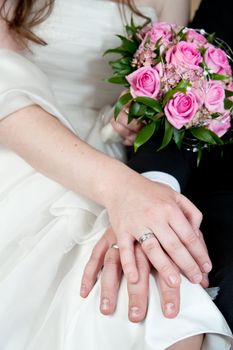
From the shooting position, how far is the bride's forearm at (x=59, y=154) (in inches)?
37.6

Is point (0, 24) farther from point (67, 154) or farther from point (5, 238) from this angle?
point (5, 238)

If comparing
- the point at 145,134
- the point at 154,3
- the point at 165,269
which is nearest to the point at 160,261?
the point at 165,269

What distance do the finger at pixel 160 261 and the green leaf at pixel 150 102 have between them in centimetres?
33

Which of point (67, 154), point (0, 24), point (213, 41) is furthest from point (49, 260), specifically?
point (213, 41)

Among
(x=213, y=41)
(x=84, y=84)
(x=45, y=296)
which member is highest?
(x=213, y=41)

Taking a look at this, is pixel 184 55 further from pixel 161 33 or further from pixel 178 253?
pixel 178 253

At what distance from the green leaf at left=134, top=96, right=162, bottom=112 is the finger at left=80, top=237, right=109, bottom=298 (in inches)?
12.4

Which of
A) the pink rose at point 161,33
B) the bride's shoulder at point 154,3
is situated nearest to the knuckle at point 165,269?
the pink rose at point 161,33

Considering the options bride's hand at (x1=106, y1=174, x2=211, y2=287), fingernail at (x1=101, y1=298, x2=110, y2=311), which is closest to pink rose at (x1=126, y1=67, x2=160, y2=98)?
bride's hand at (x1=106, y1=174, x2=211, y2=287)

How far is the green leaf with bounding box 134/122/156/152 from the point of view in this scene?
1098mm

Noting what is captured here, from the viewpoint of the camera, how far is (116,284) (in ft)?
2.80

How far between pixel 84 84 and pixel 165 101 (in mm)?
351

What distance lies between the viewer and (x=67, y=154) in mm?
999

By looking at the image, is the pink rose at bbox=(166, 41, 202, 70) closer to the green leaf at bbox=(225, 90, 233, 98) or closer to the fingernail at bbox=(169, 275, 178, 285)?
the green leaf at bbox=(225, 90, 233, 98)
